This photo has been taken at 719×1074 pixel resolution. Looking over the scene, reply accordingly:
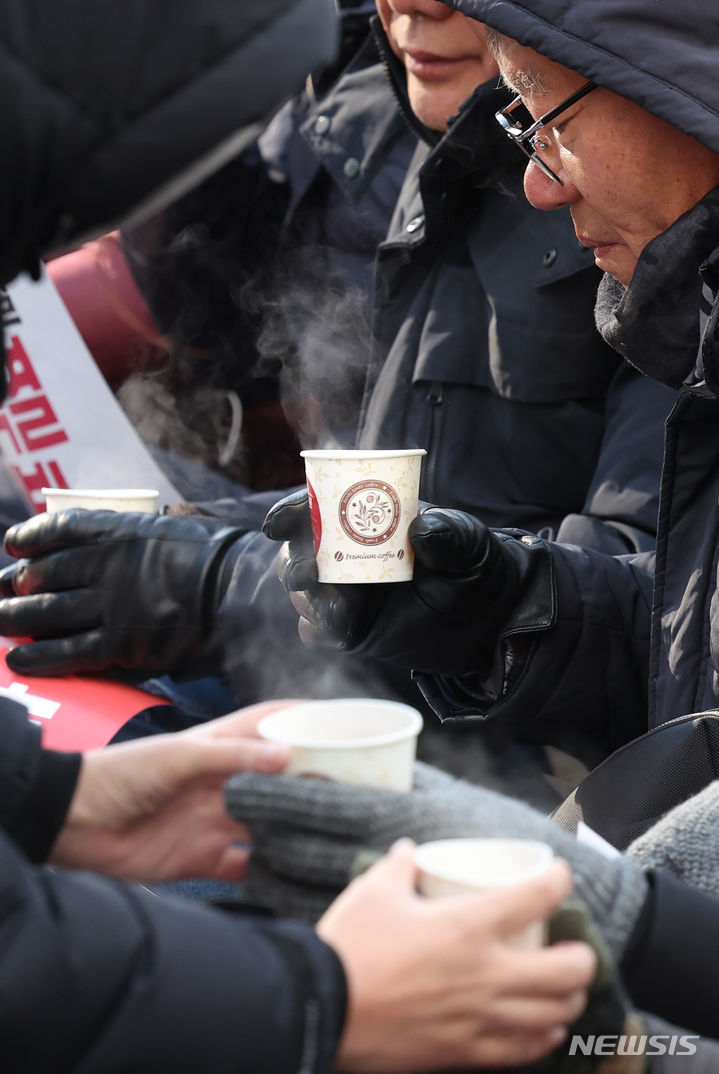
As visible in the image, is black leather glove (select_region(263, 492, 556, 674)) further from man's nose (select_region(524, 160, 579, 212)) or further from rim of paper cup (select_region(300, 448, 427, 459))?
man's nose (select_region(524, 160, 579, 212))

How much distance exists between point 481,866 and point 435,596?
116 cm

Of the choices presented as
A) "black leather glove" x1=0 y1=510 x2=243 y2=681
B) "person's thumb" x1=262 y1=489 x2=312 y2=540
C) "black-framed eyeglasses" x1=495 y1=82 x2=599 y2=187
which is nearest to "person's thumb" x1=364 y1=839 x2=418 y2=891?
"person's thumb" x1=262 y1=489 x2=312 y2=540

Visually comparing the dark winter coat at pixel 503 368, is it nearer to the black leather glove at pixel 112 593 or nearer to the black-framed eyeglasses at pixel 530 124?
the black-framed eyeglasses at pixel 530 124

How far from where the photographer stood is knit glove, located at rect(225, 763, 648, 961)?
3.59 ft

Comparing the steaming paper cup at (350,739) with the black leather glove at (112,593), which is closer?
the steaming paper cup at (350,739)

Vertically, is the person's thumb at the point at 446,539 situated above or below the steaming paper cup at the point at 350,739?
below

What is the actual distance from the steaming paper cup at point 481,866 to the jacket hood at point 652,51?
3.75 feet

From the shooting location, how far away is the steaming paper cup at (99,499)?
8.43 ft

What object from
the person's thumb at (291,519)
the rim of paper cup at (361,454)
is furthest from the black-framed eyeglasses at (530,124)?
the person's thumb at (291,519)

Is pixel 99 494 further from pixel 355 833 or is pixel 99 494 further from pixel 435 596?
pixel 355 833

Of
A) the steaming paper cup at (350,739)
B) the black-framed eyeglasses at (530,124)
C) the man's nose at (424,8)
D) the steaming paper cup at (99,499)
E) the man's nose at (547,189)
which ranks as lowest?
the steaming paper cup at (350,739)

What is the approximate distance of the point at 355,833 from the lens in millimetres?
1098

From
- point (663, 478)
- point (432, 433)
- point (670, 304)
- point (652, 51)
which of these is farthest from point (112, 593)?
point (652, 51)

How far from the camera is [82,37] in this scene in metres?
0.96
